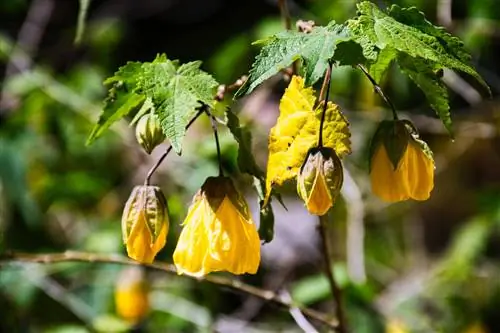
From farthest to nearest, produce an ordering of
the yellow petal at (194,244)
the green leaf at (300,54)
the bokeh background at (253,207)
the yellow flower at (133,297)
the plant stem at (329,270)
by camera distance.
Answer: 1. the bokeh background at (253,207)
2. the yellow flower at (133,297)
3. the plant stem at (329,270)
4. the yellow petal at (194,244)
5. the green leaf at (300,54)

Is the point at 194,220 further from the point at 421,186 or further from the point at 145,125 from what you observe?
the point at 421,186

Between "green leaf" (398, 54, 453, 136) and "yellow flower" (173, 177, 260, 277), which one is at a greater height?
"green leaf" (398, 54, 453, 136)

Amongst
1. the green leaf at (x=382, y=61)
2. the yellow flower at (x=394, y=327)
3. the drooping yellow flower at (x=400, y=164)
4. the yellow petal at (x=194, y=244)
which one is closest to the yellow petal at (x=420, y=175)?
the drooping yellow flower at (x=400, y=164)

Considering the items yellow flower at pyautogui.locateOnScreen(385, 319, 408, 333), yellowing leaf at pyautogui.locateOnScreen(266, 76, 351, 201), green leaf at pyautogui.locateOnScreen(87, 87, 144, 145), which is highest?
green leaf at pyautogui.locateOnScreen(87, 87, 144, 145)

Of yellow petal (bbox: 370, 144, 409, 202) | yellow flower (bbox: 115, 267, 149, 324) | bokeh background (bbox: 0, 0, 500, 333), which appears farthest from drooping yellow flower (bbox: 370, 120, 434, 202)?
yellow flower (bbox: 115, 267, 149, 324)

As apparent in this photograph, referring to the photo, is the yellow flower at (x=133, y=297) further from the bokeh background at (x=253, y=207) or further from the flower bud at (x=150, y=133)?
the flower bud at (x=150, y=133)

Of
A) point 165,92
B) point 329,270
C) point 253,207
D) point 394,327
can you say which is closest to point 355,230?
point 253,207

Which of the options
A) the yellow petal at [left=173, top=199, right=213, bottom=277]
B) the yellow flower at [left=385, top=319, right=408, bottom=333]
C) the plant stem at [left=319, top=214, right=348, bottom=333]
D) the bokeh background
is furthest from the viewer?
the bokeh background

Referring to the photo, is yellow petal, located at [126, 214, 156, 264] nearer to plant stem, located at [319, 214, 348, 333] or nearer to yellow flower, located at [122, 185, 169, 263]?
yellow flower, located at [122, 185, 169, 263]
